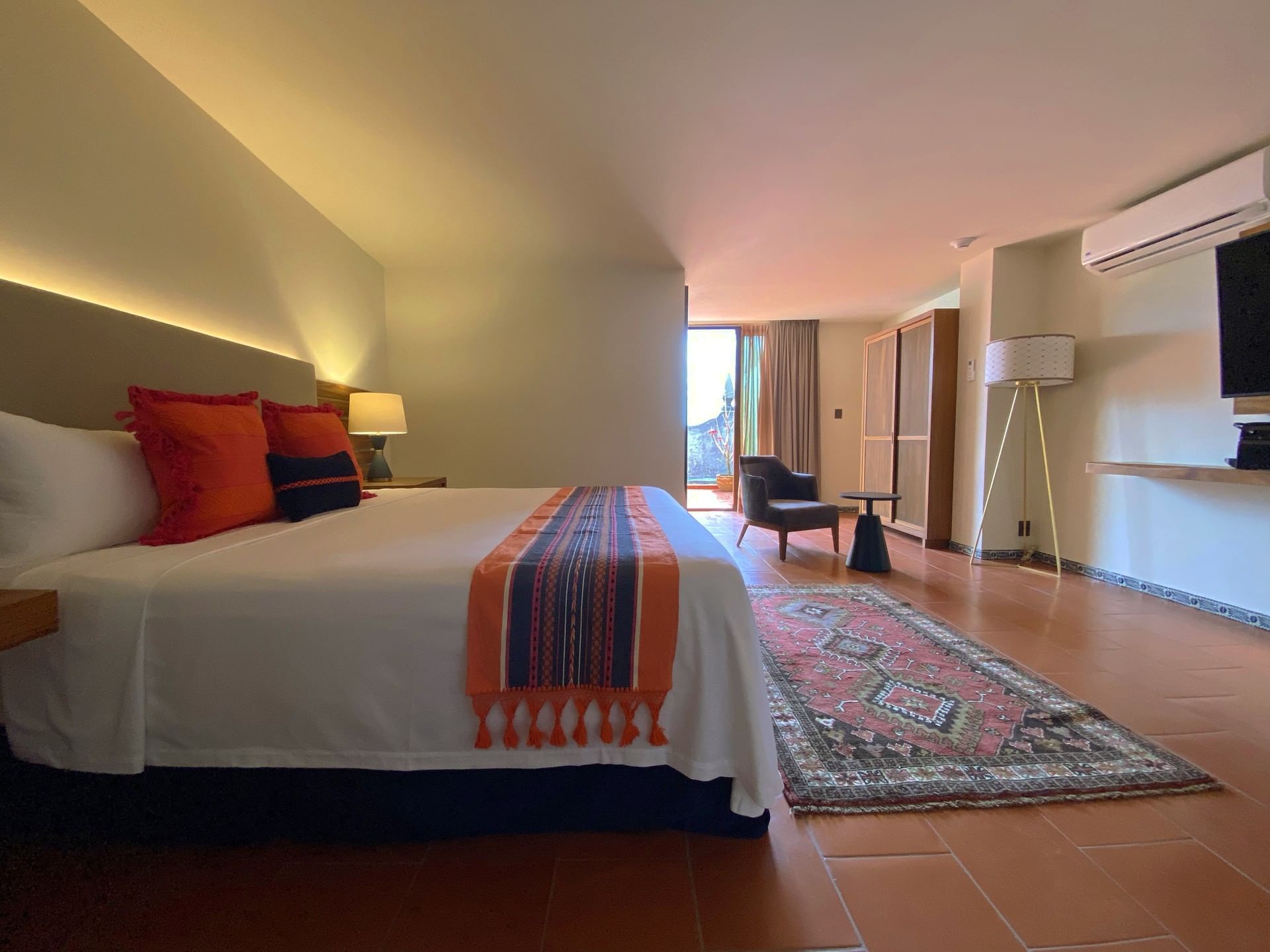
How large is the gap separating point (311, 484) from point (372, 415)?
1547mm

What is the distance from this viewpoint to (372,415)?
3320 mm

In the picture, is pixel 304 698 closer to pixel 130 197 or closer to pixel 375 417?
pixel 130 197

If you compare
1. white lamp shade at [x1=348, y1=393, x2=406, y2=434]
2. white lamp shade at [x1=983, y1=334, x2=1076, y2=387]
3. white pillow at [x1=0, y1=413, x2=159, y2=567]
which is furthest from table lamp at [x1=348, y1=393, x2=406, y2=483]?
white lamp shade at [x1=983, y1=334, x2=1076, y2=387]

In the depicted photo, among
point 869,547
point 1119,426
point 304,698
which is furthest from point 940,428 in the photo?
point 304,698

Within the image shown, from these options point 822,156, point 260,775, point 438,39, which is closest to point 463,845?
point 260,775

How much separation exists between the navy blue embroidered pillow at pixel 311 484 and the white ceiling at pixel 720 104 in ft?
5.19

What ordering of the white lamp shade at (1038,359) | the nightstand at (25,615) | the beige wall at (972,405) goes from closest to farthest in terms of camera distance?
the nightstand at (25,615) < the white lamp shade at (1038,359) < the beige wall at (972,405)

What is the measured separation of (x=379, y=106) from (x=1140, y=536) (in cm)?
504

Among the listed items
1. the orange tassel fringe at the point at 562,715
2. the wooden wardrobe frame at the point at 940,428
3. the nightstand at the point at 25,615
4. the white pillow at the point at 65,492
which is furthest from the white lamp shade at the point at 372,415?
the wooden wardrobe frame at the point at 940,428

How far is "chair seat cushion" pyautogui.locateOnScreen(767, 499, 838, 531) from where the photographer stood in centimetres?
408

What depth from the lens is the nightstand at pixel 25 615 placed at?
93 centimetres

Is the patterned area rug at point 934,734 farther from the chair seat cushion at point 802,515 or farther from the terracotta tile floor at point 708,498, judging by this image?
the terracotta tile floor at point 708,498

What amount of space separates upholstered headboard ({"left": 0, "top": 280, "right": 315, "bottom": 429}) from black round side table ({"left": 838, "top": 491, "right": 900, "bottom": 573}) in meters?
3.83

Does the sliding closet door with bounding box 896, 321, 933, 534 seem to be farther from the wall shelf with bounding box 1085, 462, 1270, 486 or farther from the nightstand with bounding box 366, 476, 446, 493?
the nightstand with bounding box 366, 476, 446, 493
